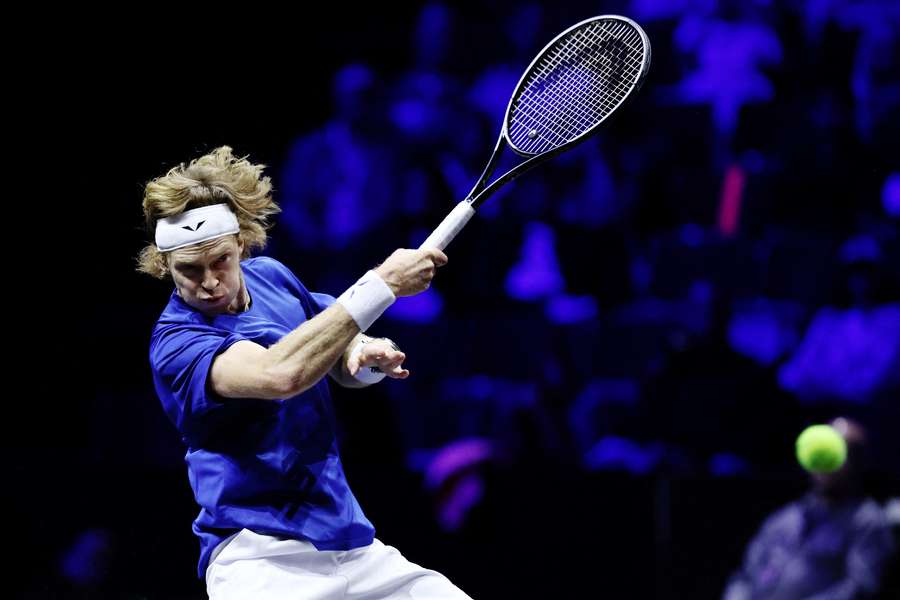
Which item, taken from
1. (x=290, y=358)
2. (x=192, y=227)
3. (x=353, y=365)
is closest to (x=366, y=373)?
(x=353, y=365)

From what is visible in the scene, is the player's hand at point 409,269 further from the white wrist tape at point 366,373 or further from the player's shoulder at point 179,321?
the player's shoulder at point 179,321

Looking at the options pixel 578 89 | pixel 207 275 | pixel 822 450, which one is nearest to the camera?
pixel 207 275

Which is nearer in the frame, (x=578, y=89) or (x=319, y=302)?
(x=319, y=302)

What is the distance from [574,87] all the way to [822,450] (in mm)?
2162

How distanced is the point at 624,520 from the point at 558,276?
1303 millimetres

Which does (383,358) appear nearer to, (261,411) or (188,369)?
(261,411)

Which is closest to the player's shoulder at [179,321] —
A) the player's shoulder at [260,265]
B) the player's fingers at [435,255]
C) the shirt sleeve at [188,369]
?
the shirt sleeve at [188,369]

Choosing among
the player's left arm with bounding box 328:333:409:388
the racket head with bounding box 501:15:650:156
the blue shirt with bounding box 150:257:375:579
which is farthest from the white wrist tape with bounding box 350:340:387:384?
the racket head with bounding box 501:15:650:156

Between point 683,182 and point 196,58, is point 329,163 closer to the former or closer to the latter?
point 196,58

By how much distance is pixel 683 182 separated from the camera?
549cm

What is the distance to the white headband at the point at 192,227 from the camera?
7.86 ft

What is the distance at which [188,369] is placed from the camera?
2.28 m

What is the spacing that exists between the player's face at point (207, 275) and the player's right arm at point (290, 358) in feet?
0.55

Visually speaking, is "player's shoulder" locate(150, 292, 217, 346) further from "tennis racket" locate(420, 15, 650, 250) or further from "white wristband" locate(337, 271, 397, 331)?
"tennis racket" locate(420, 15, 650, 250)
